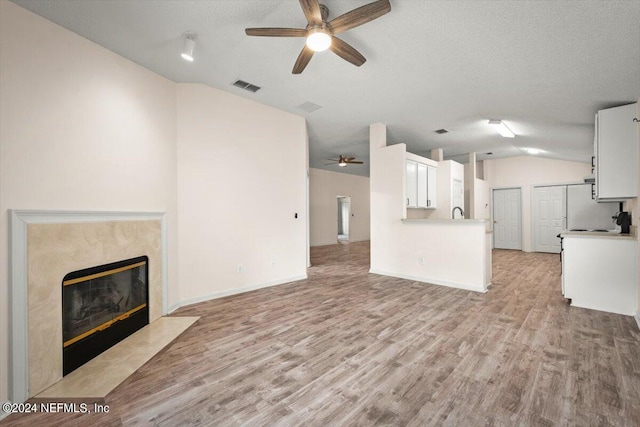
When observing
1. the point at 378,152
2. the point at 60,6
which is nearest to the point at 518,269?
the point at 378,152

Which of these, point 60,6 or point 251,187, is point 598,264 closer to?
point 251,187

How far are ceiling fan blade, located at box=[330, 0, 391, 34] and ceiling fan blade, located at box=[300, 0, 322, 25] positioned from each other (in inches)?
4.8

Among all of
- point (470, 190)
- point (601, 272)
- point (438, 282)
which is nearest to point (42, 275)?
point (438, 282)

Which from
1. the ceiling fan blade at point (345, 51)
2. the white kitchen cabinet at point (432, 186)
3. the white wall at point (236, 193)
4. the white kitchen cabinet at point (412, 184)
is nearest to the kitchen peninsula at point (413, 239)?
the white kitchen cabinet at point (412, 184)

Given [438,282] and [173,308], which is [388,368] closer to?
[173,308]

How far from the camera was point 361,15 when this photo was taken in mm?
2014

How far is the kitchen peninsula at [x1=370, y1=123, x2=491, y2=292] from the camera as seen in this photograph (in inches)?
169

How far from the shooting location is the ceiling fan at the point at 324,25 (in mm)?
1942

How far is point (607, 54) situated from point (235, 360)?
416 cm

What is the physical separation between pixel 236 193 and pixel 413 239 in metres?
3.22

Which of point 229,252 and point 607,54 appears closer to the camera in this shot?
point 607,54

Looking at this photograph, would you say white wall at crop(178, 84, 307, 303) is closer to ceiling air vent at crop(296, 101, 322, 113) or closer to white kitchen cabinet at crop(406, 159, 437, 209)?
ceiling air vent at crop(296, 101, 322, 113)

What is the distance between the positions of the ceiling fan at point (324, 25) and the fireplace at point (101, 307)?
257 cm

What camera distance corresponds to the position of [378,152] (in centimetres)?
543
